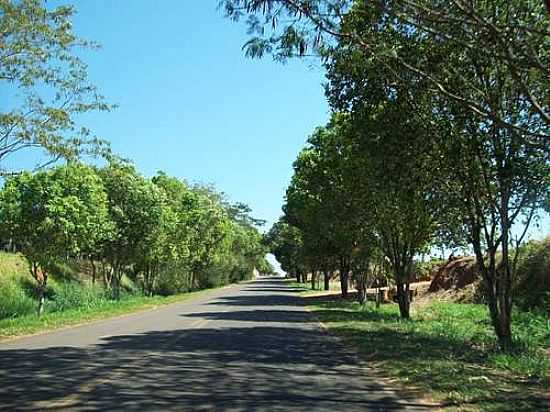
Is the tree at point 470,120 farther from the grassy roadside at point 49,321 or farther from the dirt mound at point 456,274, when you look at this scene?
the dirt mound at point 456,274

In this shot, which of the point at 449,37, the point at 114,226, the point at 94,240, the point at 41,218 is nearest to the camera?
the point at 449,37

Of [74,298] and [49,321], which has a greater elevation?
[74,298]

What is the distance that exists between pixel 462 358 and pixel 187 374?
250 inches

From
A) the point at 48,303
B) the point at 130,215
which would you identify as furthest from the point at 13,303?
the point at 130,215

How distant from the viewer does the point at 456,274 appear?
4047 centimetres

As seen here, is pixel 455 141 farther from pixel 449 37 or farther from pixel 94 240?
pixel 94 240

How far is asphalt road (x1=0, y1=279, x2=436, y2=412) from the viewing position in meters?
8.58

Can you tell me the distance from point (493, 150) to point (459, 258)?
29857 mm

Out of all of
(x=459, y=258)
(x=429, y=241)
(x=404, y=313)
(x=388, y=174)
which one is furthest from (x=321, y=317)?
(x=459, y=258)

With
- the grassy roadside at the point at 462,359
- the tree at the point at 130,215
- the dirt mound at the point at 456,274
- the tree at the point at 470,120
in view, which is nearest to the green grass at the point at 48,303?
the tree at the point at 130,215

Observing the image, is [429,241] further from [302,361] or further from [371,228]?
[302,361]

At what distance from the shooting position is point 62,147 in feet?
65.5

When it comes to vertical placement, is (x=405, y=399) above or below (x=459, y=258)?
below

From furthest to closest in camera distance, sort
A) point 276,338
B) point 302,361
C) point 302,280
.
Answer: point 302,280, point 276,338, point 302,361
